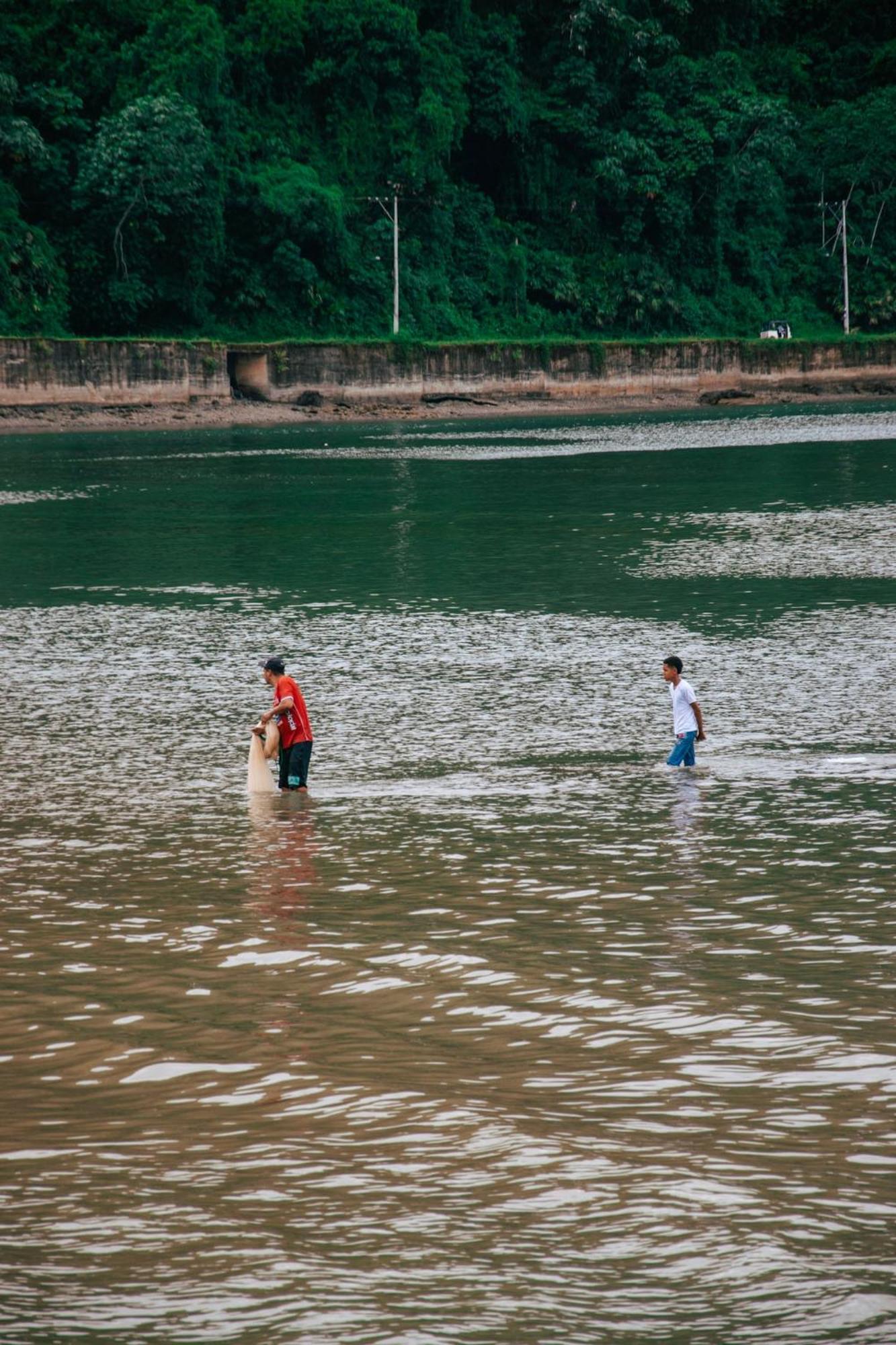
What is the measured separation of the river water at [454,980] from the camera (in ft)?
21.0

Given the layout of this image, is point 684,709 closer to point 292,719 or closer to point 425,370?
point 292,719

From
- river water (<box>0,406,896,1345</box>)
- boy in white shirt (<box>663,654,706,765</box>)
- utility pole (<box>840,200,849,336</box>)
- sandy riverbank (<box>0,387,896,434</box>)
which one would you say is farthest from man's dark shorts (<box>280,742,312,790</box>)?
utility pole (<box>840,200,849,336</box>)

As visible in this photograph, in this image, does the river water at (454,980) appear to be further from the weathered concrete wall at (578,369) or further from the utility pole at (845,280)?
the utility pole at (845,280)

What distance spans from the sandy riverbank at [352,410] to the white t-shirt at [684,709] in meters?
55.2

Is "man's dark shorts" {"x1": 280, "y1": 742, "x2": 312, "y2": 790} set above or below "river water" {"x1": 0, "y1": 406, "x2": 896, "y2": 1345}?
above

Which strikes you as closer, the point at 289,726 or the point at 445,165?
the point at 289,726

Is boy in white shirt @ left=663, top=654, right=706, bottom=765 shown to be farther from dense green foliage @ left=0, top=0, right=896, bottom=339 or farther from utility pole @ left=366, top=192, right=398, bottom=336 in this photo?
utility pole @ left=366, top=192, right=398, bottom=336

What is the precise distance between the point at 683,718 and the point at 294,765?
329 cm

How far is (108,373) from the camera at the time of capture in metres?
70.0

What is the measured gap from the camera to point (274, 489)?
42969mm

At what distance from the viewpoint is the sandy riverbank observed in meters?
68.9

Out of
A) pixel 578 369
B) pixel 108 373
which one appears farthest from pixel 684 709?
pixel 578 369

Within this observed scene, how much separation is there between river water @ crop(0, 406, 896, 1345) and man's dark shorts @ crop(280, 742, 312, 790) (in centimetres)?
26

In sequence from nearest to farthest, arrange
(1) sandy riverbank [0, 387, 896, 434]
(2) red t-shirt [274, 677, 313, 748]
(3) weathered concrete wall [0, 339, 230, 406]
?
(2) red t-shirt [274, 677, 313, 748] < (3) weathered concrete wall [0, 339, 230, 406] < (1) sandy riverbank [0, 387, 896, 434]
